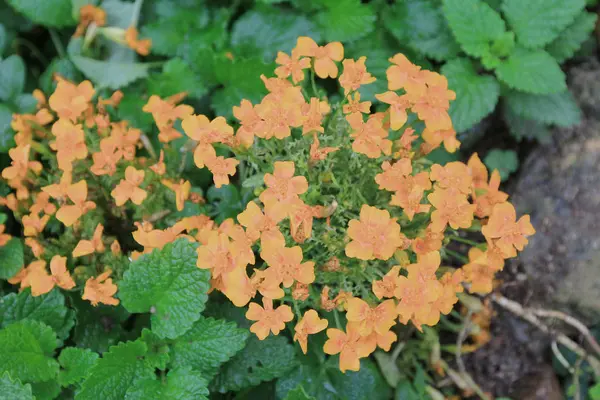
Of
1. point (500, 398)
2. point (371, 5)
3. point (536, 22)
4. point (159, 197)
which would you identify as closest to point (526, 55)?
point (536, 22)

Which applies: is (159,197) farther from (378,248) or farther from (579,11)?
(579,11)

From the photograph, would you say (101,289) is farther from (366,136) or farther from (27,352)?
(366,136)

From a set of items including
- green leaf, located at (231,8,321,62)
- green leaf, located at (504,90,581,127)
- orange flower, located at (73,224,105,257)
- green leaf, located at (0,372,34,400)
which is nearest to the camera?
green leaf, located at (0,372,34,400)

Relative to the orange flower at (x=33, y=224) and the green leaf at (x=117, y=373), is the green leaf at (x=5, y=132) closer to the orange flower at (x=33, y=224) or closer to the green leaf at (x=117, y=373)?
the orange flower at (x=33, y=224)

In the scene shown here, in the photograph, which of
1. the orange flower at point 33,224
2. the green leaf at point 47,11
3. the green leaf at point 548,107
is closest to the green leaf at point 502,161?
the green leaf at point 548,107

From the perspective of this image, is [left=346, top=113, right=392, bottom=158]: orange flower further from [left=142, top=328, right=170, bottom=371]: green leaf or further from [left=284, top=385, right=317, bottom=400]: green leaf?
[left=142, top=328, right=170, bottom=371]: green leaf

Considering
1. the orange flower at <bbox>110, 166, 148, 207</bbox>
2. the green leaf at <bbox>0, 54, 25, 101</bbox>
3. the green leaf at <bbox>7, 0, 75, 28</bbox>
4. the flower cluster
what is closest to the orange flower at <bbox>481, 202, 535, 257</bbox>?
the flower cluster
